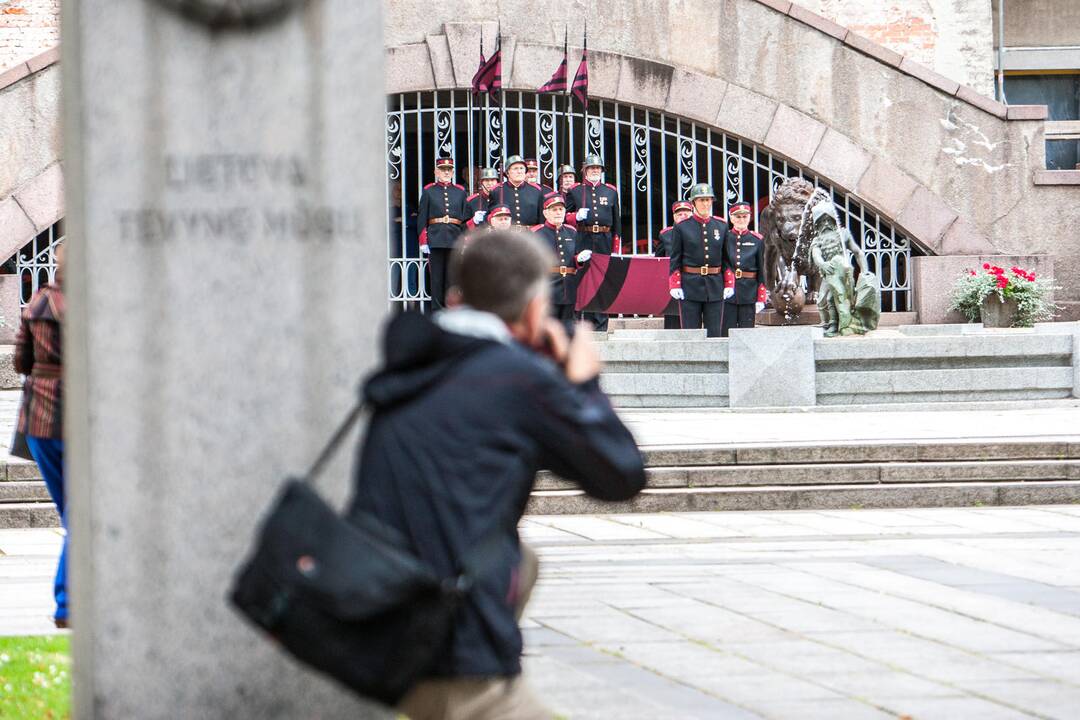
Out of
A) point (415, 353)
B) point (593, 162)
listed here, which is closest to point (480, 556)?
point (415, 353)

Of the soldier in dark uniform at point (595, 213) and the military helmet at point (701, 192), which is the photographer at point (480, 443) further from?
the soldier in dark uniform at point (595, 213)

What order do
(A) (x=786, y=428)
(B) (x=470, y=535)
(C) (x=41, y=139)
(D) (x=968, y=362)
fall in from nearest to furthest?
1. (B) (x=470, y=535)
2. (A) (x=786, y=428)
3. (D) (x=968, y=362)
4. (C) (x=41, y=139)

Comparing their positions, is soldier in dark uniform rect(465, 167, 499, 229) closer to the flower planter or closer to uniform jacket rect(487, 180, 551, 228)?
uniform jacket rect(487, 180, 551, 228)

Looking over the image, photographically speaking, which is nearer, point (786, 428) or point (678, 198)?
point (786, 428)

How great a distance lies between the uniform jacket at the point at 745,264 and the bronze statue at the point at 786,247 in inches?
8.9

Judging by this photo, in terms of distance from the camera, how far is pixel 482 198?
68.5ft

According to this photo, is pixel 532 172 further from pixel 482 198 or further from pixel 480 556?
pixel 480 556

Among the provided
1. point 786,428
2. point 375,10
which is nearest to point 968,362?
point 786,428

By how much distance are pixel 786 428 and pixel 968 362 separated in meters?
2.70

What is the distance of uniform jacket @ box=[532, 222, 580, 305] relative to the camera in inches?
778

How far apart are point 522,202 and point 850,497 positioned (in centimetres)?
1068

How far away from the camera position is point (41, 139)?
20969 mm

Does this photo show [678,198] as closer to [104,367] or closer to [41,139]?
[41,139]

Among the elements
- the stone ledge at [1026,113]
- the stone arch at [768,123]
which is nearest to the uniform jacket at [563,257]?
the stone arch at [768,123]
